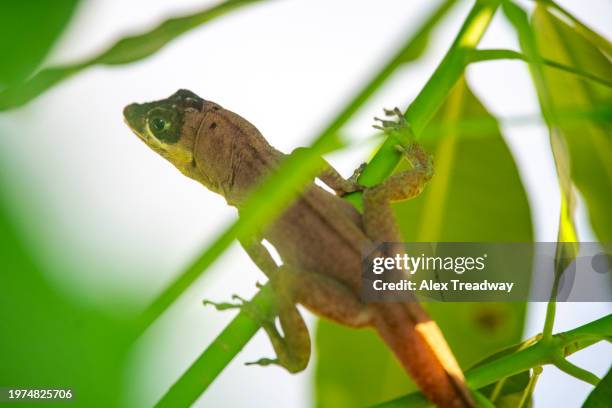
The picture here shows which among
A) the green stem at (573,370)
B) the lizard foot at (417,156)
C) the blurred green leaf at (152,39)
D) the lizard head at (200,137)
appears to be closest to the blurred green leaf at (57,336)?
the blurred green leaf at (152,39)

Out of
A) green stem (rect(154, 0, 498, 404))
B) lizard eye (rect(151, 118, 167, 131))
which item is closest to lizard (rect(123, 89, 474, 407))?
green stem (rect(154, 0, 498, 404))

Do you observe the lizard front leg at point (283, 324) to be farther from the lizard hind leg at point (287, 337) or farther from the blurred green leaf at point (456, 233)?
the blurred green leaf at point (456, 233)

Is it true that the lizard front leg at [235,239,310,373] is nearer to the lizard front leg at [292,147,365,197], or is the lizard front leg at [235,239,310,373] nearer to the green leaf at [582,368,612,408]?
the lizard front leg at [292,147,365,197]

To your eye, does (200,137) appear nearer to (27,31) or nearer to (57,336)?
(27,31)

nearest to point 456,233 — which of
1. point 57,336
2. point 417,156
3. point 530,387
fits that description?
point 417,156

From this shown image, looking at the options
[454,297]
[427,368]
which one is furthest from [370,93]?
[454,297]
